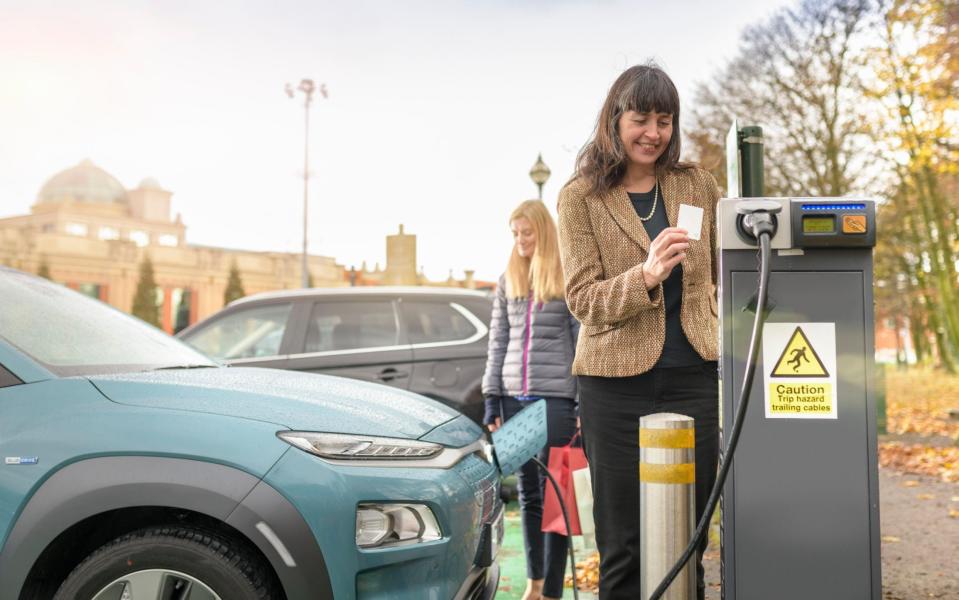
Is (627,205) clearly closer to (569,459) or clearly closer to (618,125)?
(618,125)

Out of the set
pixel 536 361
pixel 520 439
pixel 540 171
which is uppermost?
pixel 540 171

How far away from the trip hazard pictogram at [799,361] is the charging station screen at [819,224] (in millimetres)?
281

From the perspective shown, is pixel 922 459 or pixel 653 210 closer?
pixel 653 210

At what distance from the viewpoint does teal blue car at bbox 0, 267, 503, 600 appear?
2.46 m

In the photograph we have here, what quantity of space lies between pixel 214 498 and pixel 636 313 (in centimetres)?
133

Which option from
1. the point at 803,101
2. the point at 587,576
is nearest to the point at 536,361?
the point at 587,576

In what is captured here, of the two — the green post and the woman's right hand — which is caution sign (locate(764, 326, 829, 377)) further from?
the green post

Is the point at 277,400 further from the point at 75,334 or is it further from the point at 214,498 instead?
the point at 75,334

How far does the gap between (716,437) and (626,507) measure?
37 centimetres

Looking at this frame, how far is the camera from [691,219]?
2525mm

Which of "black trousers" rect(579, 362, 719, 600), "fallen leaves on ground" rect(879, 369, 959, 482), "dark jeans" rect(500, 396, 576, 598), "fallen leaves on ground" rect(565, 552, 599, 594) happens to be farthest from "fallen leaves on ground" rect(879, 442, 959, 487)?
"black trousers" rect(579, 362, 719, 600)

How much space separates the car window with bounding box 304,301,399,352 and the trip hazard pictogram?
4210 millimetres

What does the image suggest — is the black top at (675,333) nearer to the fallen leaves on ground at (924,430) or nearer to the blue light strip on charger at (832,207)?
the blue light strip on charger at (832,207)

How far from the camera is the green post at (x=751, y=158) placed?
2883 mm
